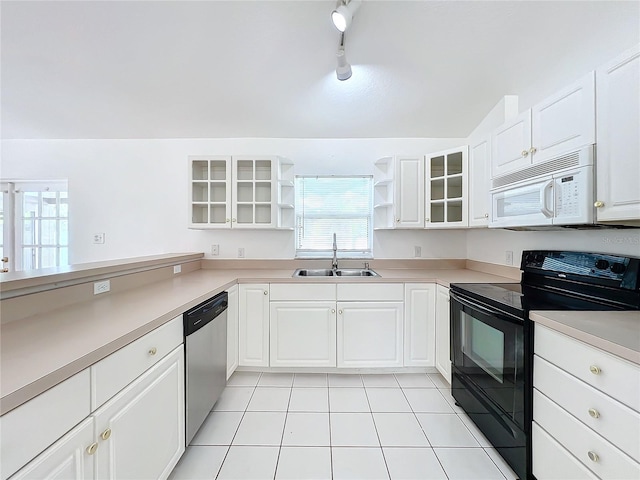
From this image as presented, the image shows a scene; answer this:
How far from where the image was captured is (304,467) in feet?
4.66

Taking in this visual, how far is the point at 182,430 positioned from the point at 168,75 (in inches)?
97.2

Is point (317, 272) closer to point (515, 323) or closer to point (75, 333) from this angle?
point (515, 323)

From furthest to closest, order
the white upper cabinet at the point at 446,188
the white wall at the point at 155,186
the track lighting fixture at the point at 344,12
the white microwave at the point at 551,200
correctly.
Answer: the white wall at the point at 155,186 → the white upper cabinet at the point at 446,188 → the track lighting fixture at the point at 344,12 → the white microwave at the point at 551,200

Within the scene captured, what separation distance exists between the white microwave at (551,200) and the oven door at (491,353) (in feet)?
1.93

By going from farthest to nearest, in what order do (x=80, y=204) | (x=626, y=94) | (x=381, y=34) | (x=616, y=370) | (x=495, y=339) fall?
(x=80, y=204) → (x=381, y=34) → (x=495, y=339) → (x=626, y=94) → (x=616, y=370)

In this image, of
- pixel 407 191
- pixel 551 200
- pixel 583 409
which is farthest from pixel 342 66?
pixel 583 409

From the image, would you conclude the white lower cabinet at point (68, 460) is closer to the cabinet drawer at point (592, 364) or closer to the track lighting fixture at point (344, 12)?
the cabinet drawer at point (592, 364)

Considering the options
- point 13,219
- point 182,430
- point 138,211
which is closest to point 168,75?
point 138,211

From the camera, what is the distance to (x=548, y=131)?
1521 mm

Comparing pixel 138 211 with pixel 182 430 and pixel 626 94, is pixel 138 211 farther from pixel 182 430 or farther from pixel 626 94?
pixel 626 94

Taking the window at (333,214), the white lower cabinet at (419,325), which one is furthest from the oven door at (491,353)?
the window at (333,214)

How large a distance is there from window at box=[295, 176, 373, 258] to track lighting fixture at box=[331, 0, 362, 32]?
1556mm

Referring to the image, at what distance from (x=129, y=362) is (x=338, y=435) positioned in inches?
51.2

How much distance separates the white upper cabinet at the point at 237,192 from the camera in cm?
263
